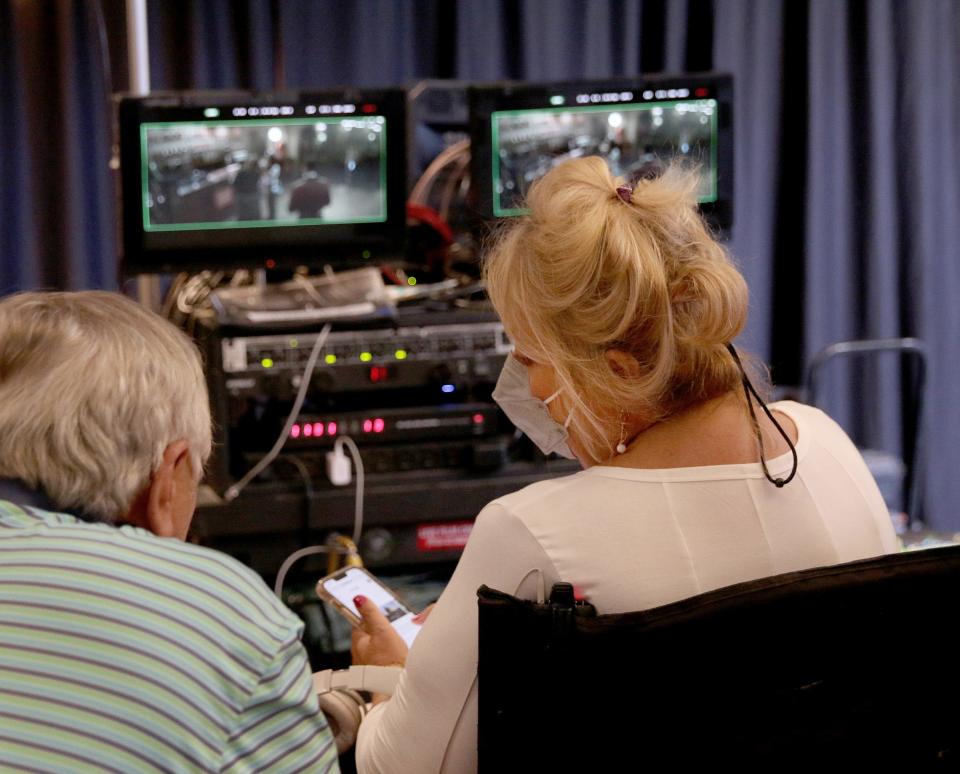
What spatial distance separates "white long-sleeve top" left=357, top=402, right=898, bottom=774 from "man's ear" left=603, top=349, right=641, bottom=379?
0.36 ft

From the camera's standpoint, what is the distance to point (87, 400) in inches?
37.5

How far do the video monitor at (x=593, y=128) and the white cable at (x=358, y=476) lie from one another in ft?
1.74

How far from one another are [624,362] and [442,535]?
1.05m

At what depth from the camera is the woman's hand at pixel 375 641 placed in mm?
1449

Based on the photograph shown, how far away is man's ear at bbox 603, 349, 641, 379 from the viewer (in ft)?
3.96

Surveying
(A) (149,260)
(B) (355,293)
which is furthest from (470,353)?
(A) (149,260)

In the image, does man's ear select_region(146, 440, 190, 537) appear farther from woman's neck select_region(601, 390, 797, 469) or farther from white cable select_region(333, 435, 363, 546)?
white cable select_region(333, 435, 363, 546)

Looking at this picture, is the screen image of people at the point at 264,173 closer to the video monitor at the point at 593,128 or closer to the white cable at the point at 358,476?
the video monitor at the point at 593,128

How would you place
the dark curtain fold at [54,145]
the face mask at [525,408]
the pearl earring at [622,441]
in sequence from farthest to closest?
the dark curtain fold at [54,145] → the face mask at [525,408] → the pearl earring at [622,441]

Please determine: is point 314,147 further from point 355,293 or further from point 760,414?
point 760,414

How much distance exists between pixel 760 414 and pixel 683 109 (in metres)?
1.20

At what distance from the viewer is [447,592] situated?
1197 millimetres

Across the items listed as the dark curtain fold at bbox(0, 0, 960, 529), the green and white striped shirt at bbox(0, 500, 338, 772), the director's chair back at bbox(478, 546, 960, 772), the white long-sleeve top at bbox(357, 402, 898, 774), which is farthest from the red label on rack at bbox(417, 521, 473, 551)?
the dark curtain fold at bbox(0, 0, 960, 529)

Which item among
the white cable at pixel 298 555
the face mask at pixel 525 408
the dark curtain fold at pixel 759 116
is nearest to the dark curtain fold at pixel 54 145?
the dark curtain fold at pixel 759 116
